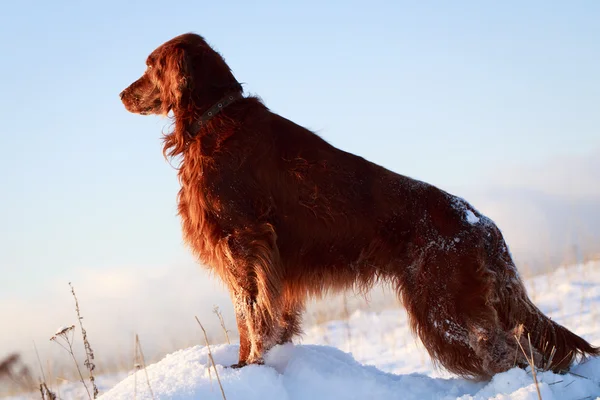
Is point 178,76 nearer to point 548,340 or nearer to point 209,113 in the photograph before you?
point 209,113

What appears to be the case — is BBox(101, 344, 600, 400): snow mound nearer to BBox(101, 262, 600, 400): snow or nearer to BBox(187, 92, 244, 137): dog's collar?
BBox(101, 262, 600, 400): snow

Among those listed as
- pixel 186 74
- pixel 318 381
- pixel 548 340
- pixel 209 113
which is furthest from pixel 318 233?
pixel 548 340

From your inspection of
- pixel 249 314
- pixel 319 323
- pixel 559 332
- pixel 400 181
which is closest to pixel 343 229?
pixel 400 181

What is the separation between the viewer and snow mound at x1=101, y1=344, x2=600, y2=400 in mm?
2803

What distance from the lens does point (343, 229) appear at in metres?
3.60

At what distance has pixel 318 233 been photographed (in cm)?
363

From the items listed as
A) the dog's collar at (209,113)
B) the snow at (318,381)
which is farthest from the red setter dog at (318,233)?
the snow at (318,381)

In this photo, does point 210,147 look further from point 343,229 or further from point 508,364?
point 508,364

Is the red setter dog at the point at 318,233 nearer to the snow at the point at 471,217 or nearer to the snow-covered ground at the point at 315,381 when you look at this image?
the snow at the point at 471,217

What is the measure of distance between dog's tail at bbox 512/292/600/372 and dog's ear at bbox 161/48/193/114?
2407 mm

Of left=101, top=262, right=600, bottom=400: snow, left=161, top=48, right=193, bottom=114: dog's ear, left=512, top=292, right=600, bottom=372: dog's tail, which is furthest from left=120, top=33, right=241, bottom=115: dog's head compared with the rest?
left=512, top=292, right=600, bottom=372: dog's tail

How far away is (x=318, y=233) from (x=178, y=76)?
1323 millimetres

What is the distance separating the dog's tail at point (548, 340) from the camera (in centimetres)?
349

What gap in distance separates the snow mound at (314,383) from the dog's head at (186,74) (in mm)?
1573
